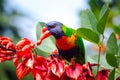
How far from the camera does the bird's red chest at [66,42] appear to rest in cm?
151

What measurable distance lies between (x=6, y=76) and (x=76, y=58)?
5.47 m

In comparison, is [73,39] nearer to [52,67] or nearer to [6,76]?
[52,67]

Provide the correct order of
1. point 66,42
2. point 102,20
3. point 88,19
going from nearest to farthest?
point 102,20
point 88,19
point 66,42

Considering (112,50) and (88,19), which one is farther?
(88,19)

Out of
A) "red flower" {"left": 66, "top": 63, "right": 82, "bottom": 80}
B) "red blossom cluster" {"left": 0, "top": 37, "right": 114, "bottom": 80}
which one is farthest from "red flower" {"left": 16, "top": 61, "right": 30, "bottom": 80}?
"red flower" {"left": 66, "top": 63, "right": 82, "bottom": 80}

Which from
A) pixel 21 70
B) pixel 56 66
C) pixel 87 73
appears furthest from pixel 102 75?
pixel 21 70

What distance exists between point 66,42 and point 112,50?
0.28 metres

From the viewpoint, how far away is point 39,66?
4.42 ft

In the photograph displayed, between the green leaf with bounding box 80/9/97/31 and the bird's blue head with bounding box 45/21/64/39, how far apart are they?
0.09 metres

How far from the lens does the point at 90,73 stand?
1304 millimetres

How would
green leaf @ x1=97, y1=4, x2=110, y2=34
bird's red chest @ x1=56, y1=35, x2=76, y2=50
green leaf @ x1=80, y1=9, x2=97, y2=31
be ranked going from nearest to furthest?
green leaf @ x1=97, y1=4, x2=110, y2=34 < green leaf @ x1=80, y1=9, x2=97, y2=31 < bird's red chest @ x1=56, y1=35, x2=76, y2=50

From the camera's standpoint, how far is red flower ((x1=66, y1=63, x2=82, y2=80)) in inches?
50.3

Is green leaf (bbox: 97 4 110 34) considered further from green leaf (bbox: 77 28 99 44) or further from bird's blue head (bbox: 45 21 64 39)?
bird's blue head (bbox: 45 21 64 39)

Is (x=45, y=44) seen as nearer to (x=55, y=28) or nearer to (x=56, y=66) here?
(x=55, y=28)
